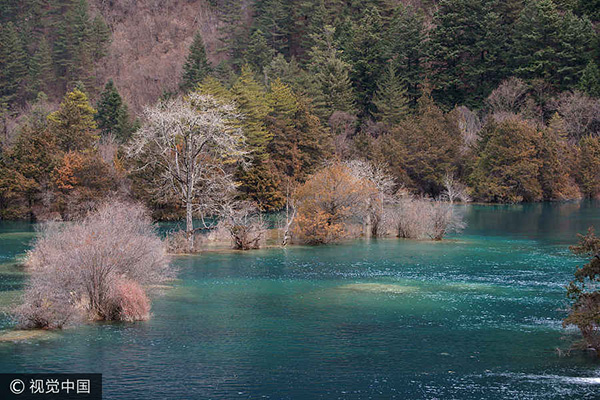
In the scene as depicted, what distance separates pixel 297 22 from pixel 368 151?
2134 inches

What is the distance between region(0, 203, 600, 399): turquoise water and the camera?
2142cm

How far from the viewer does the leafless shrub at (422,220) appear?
186ft

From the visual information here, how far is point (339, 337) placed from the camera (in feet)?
88.4

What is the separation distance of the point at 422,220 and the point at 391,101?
53381mm

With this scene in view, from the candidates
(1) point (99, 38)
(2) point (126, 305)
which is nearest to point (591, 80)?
(2) point (126, 305)

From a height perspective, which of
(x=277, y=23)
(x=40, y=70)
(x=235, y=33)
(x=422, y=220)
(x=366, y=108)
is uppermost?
(x=277, y=23)

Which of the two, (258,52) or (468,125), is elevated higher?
(258,52)

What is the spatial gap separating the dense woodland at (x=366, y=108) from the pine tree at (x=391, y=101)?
0.88ft

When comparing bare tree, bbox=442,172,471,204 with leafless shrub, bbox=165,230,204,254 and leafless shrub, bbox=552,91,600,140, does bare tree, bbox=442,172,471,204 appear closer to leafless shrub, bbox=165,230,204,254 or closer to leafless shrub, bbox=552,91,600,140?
leafless shrub, bbox=552,91,600,140

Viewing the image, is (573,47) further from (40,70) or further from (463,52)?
(40,70)

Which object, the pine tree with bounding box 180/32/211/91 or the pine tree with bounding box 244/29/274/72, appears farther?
the pine tree with bounding box 244/29/274/72

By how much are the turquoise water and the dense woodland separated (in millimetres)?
30944

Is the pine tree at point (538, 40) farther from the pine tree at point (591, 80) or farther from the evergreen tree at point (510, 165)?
the evergreen tree at point (510, 165)

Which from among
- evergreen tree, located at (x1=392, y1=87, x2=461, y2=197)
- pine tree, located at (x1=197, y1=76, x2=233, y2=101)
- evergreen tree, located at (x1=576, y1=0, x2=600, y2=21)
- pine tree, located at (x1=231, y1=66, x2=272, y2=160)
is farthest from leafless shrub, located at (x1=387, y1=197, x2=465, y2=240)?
evergreen tree, located at (x1=576, y1=0, x2=600, y2=21)
